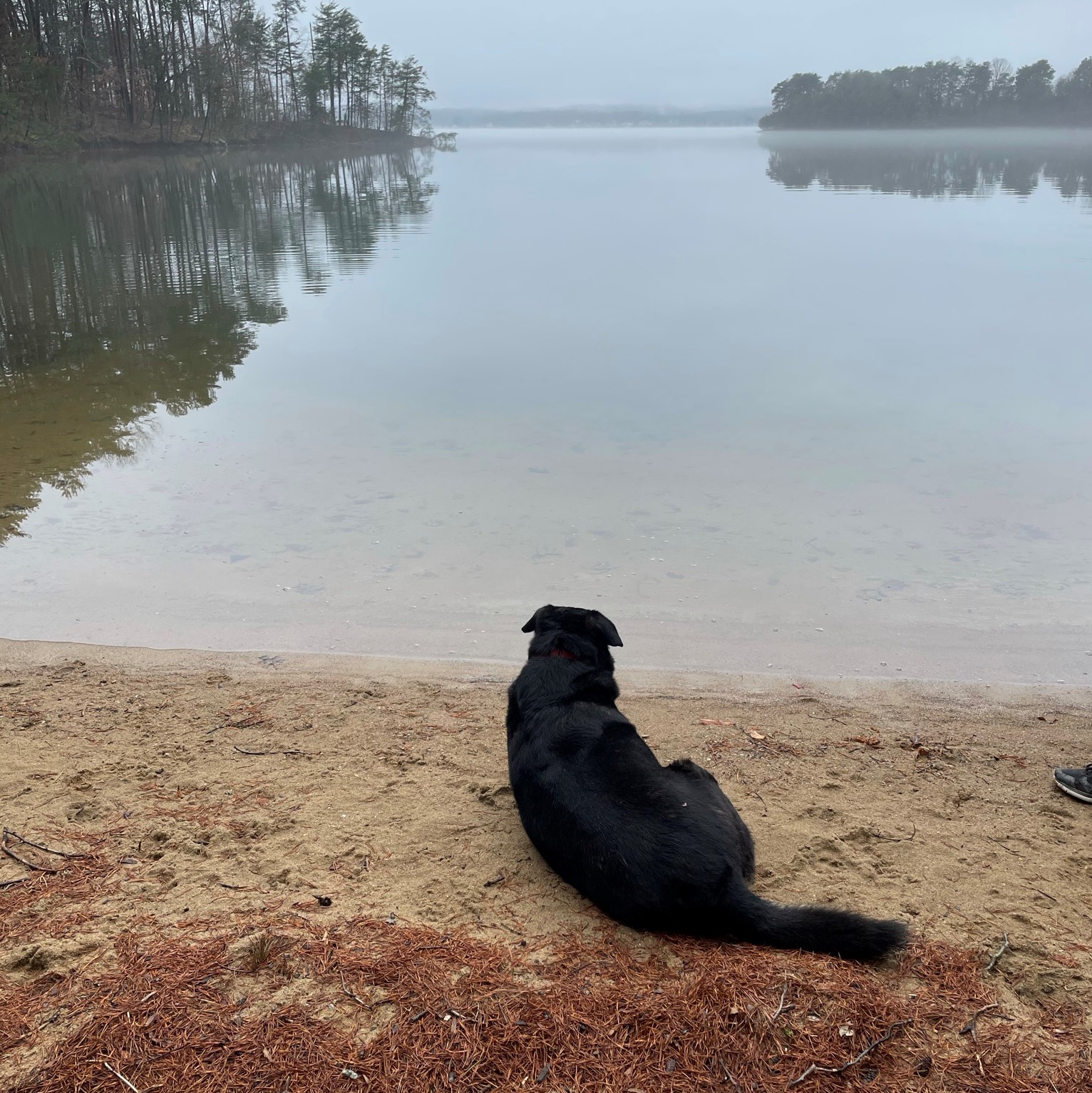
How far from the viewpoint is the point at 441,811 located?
147 inches

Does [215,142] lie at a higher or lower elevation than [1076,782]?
higher

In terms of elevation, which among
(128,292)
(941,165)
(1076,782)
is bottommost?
(1076,782)

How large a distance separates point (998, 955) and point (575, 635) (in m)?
1.98

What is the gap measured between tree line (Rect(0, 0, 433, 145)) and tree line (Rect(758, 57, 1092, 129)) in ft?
258

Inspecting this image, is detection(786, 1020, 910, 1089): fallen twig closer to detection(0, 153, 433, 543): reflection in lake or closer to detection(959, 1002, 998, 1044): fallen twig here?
detection(959, 1002, 998, 1044): fallen twig

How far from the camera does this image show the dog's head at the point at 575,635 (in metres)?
3.90

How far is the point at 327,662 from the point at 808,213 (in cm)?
3068

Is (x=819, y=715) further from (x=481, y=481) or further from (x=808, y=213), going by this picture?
(x=808, y=213)

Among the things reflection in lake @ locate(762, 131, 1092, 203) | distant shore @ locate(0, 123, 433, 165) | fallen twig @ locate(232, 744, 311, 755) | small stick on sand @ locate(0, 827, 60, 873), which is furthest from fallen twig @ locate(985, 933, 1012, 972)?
distant shore @ locate(0, 123, 433, 165)

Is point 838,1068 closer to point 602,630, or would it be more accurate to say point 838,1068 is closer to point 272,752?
point 602,630

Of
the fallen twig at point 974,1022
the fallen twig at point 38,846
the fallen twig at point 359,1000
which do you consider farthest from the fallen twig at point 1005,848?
the fallen twig at point 38,846

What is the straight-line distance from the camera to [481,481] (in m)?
8.40

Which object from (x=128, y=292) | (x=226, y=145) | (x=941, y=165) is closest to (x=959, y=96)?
(x=941, y=165)

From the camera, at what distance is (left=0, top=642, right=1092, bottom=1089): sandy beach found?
2738mm
